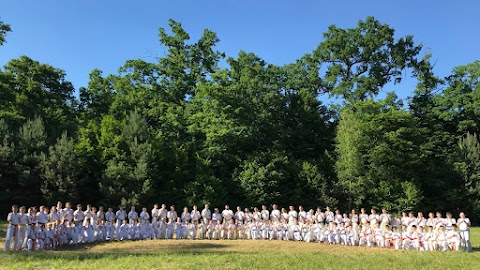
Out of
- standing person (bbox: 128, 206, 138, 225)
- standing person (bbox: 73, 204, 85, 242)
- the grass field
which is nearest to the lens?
the grass field

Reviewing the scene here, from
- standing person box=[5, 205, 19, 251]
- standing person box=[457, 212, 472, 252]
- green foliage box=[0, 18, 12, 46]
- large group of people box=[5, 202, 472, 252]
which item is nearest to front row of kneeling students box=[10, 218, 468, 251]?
large group of people box=[5, 202, 472, 252]

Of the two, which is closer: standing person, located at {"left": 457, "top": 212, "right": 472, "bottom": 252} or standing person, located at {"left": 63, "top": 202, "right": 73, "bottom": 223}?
standing person, located at {"left": 457, "top": 212, "right": 472, "bottom": 252}

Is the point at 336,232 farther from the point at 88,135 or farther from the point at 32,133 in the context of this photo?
the point at 32,133

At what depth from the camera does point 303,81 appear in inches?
1750

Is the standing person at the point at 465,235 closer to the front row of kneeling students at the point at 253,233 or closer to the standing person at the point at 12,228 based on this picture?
the front row of kneeling students at the point at 253,233

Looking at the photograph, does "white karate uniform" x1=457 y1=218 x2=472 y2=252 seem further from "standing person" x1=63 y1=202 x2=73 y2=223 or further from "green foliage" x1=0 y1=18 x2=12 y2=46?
"green foliage" x1=0 y1=18 x2=12 y2=46

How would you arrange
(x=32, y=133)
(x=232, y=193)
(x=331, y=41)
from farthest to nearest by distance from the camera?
(x=331, y=41)
(x=232, y=193)
(x=32, y=133)

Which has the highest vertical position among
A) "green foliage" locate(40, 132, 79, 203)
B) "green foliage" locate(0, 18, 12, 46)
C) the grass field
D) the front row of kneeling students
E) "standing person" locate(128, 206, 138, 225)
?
"green foliage" locate(0, 18, 12, 46)

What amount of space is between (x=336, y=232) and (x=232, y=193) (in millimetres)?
15907

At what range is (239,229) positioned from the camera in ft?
72.3

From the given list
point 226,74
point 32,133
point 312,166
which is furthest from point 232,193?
point 32,133

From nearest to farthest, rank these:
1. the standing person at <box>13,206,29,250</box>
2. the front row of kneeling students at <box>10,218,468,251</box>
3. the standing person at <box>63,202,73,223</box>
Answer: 1. the standing person at <box>13,206,29,250</box>
2. the front row of kneeling students at <box>10,218,468,251</box>
3. the standing person at <box>63,202,73,223</box>

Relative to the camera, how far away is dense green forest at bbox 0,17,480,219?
105 ft

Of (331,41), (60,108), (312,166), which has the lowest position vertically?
(312,166)
